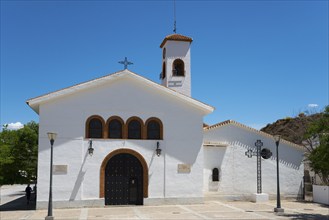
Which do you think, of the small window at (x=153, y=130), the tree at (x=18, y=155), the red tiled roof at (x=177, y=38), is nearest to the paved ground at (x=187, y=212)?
the small window at (x=153, y=130)

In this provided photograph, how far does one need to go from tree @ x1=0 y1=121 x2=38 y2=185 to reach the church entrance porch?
8.84 m

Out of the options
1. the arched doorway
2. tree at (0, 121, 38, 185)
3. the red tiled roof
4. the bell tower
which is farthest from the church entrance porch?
the red tiled roof

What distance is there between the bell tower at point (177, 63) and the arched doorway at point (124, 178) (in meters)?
7.60

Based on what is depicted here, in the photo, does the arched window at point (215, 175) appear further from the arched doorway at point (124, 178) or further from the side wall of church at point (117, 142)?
the arched doorway at point (124, 178)

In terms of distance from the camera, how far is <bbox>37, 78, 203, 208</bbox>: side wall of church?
2064 cm

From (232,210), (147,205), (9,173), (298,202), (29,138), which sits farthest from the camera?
(29,138)

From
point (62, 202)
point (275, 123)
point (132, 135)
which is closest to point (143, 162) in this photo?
point (132, 135)

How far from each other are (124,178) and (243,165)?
28.2 ft

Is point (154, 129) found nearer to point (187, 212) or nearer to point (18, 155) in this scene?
point (187, 212)

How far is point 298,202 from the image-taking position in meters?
24.5

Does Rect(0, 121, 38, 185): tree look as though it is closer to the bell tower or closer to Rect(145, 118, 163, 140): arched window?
Rect(145, 118, 163, 140): arched window

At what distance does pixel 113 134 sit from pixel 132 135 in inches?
45.6

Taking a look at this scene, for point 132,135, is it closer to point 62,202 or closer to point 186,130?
point 186,130

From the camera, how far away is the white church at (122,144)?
67.8 ft
